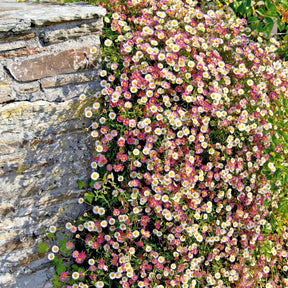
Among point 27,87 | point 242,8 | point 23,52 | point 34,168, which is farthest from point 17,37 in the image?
point 242,8

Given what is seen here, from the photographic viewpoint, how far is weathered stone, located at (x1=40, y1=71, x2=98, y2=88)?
2.20 m

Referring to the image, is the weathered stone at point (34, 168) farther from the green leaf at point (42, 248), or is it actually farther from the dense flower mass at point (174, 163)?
the dense flower mass at point (174, 163)

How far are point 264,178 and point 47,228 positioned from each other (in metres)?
1.65

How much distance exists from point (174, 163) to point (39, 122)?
95 cm

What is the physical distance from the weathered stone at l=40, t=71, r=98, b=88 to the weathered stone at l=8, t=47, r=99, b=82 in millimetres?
28

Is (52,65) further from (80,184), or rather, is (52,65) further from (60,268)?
(60,268)

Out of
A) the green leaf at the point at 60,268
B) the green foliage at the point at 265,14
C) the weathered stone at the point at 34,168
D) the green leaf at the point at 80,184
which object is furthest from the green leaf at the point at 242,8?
the green leaf at the point at 60,268

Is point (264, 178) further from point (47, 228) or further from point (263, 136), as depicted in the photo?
point (47, 228)

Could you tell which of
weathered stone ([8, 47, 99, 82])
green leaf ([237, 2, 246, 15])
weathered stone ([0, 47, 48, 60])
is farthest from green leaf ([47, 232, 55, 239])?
green leaf ([237, 2, 246, 15])

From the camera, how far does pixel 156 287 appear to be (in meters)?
2.26

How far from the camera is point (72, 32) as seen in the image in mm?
2207

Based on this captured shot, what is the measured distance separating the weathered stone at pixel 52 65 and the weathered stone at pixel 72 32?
9 centimetres

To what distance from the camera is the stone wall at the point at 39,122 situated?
2.11m

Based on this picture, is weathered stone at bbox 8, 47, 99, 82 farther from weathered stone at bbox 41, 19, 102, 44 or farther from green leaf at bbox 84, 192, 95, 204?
green leaf at bbox 84, 192, 95, 204
